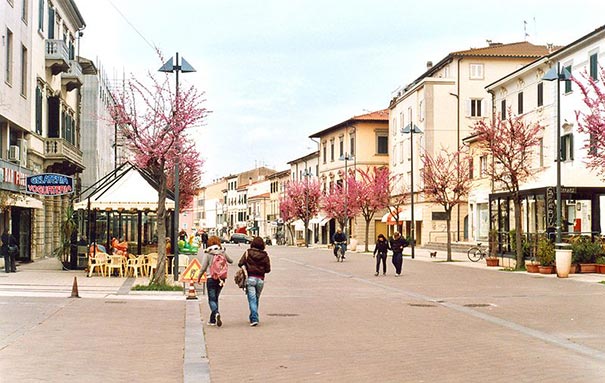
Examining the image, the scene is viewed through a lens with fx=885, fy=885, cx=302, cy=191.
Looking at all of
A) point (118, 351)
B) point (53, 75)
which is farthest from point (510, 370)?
point (53, 75)

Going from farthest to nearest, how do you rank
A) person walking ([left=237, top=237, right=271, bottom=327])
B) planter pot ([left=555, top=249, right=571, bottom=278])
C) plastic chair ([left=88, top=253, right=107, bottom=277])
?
planter pot ([left=555, top=249, right=571, bottom=278]) < plastic chair ([left=88, top=253, right=107, bottom=277]) < person walking ([left=237, top=237, right=271, bottom=327])

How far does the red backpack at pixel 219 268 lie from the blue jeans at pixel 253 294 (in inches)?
19.1

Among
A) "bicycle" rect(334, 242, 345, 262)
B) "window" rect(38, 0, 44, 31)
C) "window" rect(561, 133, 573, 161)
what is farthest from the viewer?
"bicycle" rect(334, 242, 345, 262)

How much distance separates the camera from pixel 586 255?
32250 mm

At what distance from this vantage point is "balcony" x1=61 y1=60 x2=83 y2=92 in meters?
47.7

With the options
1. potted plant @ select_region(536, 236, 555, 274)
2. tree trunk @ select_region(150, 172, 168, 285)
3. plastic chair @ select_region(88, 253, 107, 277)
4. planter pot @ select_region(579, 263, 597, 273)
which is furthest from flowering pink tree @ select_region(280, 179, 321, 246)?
tree trunk @ select_region(150, 172, 168, 285)

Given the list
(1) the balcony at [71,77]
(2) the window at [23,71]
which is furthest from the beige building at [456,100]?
(2) the window at [23,71]

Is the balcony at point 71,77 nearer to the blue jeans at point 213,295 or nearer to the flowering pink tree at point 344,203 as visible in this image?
the flowering pink tree at point 344,203

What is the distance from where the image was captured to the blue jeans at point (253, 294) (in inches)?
607

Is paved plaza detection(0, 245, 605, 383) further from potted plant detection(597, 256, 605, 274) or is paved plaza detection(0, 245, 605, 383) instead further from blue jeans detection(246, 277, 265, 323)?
potted plant detection(597, 256, 605, 274)

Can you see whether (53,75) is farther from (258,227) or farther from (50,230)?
(258,227)

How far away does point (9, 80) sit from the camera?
34.2 metres

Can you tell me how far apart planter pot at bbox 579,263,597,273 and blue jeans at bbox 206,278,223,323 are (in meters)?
20.3

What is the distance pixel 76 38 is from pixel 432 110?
27.6 m
